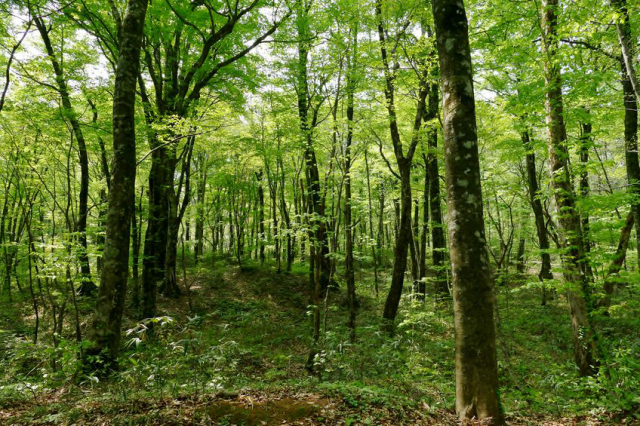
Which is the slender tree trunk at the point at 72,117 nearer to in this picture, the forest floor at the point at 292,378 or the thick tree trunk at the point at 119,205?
the forest floor at the point at 292,378

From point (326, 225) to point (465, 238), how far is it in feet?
28.1

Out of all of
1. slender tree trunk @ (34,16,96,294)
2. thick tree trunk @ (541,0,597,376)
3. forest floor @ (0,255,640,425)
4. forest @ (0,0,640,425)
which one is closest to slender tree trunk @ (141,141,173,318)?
forest @ (0,0,640,425)

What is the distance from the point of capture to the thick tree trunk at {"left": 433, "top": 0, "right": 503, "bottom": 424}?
3.56m

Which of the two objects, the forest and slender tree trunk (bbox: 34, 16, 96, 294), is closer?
the forest

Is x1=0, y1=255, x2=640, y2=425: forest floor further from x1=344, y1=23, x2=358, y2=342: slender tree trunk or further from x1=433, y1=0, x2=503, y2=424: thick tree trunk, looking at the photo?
x1=344, y1=23, x2=358, y2=342: slender tree trunk

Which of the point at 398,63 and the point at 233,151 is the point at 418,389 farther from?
the point at 233,151

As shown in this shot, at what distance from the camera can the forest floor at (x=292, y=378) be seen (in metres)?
3.92

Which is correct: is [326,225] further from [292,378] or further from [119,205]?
[119,205]

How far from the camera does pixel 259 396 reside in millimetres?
4484

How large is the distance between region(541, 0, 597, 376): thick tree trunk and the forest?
0.17 ft

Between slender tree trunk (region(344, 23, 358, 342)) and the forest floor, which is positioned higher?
slender tree trunk (region(344, 23, 358, 342))

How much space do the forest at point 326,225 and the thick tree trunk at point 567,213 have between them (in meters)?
0.05

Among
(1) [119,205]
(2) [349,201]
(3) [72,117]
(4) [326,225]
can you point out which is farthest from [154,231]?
(2) [349,201]

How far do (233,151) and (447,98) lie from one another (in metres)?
14.8
